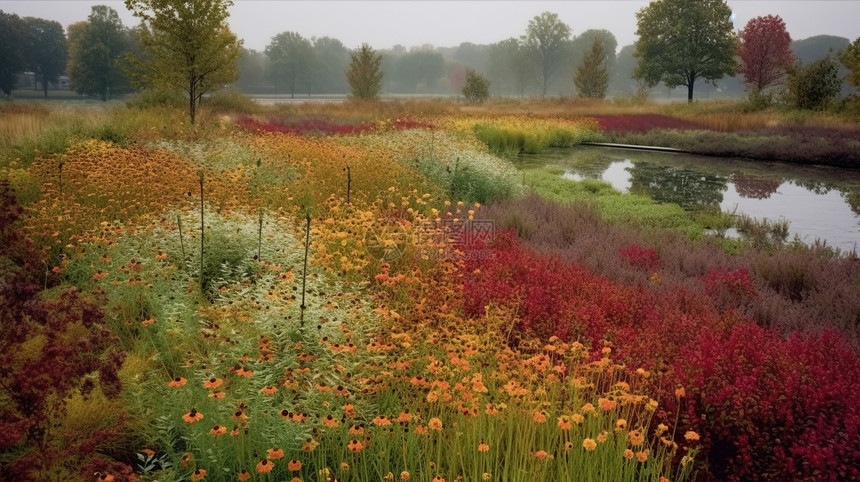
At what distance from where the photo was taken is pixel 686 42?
41344 mm

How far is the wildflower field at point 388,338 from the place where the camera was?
8.96 ft

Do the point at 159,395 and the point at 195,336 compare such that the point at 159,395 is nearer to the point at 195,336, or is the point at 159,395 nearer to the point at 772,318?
the point at 195,336

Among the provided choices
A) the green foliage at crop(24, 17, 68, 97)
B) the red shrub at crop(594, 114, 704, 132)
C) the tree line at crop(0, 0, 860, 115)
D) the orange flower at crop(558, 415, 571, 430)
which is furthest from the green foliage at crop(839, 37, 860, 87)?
the green foliage at crop(24, 17, 68, 97)

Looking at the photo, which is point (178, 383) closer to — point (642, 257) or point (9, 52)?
point (642, 257)

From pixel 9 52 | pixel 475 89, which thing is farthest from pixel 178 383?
pixel 9 52

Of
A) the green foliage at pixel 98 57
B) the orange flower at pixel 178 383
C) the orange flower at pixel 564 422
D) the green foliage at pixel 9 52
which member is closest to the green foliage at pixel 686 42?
the orange flower at pixel 564 422

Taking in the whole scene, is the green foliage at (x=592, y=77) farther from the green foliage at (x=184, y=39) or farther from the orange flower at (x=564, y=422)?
the orange flower at (x=564, y=422)

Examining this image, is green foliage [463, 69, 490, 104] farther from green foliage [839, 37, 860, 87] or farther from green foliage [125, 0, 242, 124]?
green foliage [125, 0, 242, 124]

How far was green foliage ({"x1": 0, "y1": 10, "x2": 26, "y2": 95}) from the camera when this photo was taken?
5334 cm

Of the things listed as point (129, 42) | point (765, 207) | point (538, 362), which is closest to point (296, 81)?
point (129, 42)

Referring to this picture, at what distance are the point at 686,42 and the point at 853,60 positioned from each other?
1703cm

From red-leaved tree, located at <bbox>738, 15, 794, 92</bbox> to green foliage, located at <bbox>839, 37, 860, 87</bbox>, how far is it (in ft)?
61.1

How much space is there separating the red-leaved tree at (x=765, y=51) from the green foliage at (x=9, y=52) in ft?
212

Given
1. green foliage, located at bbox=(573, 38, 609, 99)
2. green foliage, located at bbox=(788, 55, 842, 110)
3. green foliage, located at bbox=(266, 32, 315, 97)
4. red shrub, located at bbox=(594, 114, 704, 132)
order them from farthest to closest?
green foliage, located at bbox=(266, 32, 315, 97)
green foliage, located at bbox=(573, 38, 609, 99)
green foliage, located at bbox=(788, 55, 842, 110)
red shrub, located at bbox=(594, 114, 704, 132)
